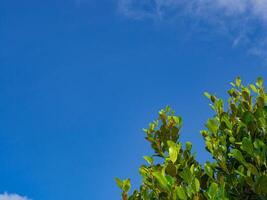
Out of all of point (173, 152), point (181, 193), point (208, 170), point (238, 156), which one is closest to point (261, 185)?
point (238, 156)

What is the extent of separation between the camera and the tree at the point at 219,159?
7766 mm

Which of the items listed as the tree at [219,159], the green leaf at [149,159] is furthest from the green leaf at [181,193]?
the green leaf at [149,159]

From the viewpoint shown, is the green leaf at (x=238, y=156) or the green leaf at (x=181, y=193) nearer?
the green leaf at (x=181, y=193)

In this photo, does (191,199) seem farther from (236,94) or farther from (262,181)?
(236,94)

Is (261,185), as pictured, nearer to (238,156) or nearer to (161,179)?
(238,156)

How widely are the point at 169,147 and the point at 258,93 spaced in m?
2.58

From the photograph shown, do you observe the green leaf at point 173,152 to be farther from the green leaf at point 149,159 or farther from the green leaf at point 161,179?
the green leaf at point 161,179

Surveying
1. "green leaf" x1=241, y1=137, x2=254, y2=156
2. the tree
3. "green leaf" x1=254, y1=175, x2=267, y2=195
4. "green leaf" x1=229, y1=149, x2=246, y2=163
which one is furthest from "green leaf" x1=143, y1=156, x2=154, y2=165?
"green leaf" x1=254, y1=175, x2=267, y2=195

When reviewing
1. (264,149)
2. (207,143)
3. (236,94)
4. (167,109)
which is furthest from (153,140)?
(264,149)

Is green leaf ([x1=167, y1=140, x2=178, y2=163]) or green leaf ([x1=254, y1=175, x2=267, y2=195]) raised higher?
green leaf ([x1=167, y1=140, x2=178, y2=163])

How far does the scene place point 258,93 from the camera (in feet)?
33.4

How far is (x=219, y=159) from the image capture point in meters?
8.68

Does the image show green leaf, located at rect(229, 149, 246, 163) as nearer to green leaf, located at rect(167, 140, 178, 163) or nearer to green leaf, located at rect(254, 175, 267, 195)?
green leaf, located at rect(254, 175, 267, 195)

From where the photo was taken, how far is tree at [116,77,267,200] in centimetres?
777
